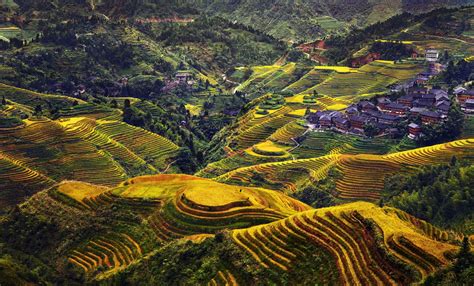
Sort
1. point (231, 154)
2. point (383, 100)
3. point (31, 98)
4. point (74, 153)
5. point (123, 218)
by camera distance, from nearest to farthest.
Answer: point (123, 218), point (74, 153), point (231, 154), point (383, 100), point (31, 98)

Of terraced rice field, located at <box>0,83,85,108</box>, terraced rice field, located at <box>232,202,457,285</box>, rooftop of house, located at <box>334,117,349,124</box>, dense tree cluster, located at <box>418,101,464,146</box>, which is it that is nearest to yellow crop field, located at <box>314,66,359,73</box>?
rooftop of house, located at <box>334,117,349,124</box>

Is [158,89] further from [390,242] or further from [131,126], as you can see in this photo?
[390,242]

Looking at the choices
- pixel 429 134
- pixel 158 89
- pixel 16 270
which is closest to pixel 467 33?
pixel 429 134

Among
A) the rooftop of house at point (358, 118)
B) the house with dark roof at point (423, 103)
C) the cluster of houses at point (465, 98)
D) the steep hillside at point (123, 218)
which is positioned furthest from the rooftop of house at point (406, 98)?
the steep hillside at point (123, 218)

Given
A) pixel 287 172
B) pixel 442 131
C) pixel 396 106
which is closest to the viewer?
pixel 287 172

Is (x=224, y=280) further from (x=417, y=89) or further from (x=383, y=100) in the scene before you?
(x=417, y=89)

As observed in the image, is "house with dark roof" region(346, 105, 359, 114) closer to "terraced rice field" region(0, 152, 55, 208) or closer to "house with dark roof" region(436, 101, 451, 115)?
"house with dark roof" region(436, 101, 451, 115)

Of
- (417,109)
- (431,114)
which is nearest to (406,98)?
(417,109)
